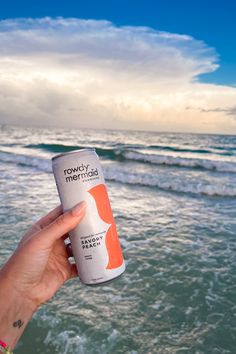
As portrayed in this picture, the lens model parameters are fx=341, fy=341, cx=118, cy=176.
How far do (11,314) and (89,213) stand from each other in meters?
0.72

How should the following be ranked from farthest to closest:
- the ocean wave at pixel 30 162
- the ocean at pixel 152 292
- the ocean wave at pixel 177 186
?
the ocean wave at pixel 30 162 → the ocean wave at pixel 177 186 → the ocean at pixel 152 292

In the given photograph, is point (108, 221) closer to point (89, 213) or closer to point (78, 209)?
point (89, 213)

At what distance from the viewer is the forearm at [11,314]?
6.12 feet

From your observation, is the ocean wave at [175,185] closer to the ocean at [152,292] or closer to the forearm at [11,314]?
the ocean at [152,292]

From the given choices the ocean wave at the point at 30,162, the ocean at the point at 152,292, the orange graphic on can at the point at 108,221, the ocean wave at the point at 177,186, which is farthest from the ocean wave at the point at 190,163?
the orange graphic on can at the point at 108,221

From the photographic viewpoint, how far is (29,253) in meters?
1.85

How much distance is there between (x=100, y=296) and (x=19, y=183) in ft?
26.8

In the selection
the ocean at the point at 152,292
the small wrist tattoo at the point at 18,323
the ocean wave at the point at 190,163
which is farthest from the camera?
the ocean wave at the point at 190,163

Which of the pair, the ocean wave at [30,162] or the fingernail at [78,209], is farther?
the ocean wave at [30,162]

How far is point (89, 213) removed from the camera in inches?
77.0

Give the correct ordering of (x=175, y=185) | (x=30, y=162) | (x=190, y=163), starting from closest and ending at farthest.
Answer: (x=175, y=185)
(x=30, y=162)
(x=190, y=163)

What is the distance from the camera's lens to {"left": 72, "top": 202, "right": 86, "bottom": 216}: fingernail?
1.85 metres

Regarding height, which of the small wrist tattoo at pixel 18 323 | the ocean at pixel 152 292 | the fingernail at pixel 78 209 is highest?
the fingernail at pixel 78 209

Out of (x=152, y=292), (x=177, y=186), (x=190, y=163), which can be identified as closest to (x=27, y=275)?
(x=152, y=292)
